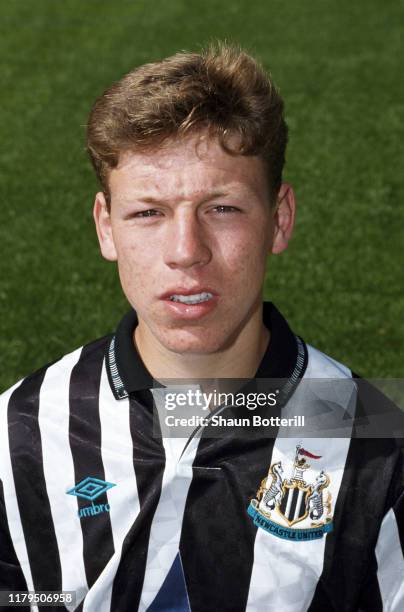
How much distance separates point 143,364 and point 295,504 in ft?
2.04

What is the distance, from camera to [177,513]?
2.60 m

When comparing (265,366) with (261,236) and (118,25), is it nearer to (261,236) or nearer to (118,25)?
(261,236)

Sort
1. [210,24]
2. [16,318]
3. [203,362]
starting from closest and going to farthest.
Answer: [203,362], [16,318], [210,24]

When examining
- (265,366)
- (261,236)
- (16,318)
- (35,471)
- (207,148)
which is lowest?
(16,318)

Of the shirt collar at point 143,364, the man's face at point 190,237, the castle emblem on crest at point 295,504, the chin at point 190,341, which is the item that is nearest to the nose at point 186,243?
the man's face at point 190,237

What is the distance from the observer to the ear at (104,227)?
2.69 m

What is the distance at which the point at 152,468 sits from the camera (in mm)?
2623

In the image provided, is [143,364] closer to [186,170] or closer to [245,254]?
[245,254]

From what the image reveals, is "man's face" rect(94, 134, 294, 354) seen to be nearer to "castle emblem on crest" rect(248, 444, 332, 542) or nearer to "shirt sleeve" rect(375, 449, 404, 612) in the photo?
"castle emblem on crest" rect(248, 444, 332, 542)

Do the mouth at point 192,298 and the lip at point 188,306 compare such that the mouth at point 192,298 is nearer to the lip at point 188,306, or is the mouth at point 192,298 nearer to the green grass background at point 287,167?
the lip at point 188,306

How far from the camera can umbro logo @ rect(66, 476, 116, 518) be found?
Result: 2.63 meters

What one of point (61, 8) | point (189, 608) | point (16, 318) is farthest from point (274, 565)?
point (61, 8)

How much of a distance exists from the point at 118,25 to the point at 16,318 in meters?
7.08

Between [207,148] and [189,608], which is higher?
[207,148]
